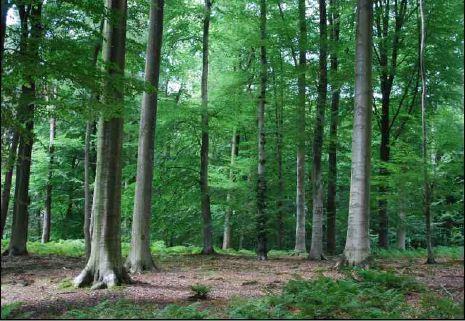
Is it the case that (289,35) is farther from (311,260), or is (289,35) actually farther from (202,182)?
(311,260)

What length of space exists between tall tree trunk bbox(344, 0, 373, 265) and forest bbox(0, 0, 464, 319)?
0.03m

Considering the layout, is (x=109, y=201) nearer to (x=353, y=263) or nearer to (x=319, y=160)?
(x=353, y=263)

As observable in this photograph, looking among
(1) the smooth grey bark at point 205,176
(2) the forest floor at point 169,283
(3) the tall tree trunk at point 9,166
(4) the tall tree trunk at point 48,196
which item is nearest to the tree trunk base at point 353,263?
(2) the forest floor at point 169,283

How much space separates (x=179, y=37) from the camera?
641 inches

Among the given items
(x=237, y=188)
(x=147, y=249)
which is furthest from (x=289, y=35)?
(x=147, y=249)

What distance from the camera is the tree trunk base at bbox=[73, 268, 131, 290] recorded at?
323 inches

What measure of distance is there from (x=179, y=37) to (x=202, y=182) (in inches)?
220

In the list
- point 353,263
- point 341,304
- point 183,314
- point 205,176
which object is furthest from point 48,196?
point 341,304

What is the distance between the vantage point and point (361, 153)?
1024 cm

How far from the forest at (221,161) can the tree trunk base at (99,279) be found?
0.08ft

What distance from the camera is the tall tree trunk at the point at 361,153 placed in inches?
394

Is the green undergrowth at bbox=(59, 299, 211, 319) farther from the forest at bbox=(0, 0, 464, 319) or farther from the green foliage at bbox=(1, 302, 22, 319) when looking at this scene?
the green foliage at bbox=(1, 302, 22, 319)

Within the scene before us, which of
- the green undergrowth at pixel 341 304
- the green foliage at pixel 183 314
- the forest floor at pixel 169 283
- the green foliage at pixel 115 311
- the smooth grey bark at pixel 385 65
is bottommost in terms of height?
the forest floor at pixel 169 283

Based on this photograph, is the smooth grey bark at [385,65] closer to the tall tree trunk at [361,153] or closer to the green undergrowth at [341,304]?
the tall tree trunk at [361,153]
